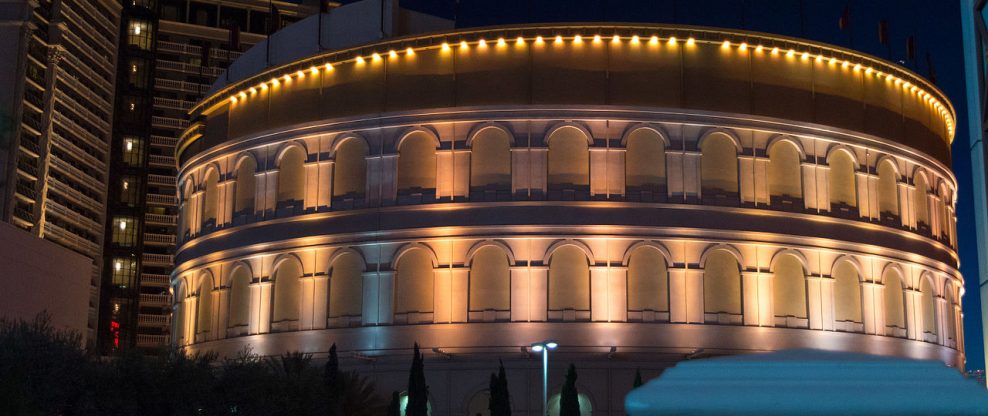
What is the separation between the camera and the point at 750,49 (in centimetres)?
5444

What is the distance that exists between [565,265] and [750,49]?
11544 millimetres

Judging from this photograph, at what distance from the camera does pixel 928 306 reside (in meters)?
57.7

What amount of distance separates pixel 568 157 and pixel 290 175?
1200cm

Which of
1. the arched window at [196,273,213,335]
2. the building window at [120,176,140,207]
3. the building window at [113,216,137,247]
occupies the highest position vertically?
the building window at [120,176,140,207]

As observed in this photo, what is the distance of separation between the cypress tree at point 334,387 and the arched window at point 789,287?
1804 cm

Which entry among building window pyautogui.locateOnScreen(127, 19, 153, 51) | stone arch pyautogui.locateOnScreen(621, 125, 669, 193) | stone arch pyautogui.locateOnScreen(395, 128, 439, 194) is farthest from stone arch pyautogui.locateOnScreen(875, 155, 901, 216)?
building window pyautogui.locateOnScreen(127, 19, 153, 51)

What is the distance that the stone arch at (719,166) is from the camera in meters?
52.7

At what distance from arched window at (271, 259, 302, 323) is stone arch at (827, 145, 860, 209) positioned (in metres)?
21.4

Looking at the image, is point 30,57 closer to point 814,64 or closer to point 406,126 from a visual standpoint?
point 406,126

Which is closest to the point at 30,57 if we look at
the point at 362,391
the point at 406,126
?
the point at 406,126

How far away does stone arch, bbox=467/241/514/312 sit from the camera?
51469 millimetres

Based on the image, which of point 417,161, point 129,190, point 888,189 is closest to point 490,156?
point 417,161

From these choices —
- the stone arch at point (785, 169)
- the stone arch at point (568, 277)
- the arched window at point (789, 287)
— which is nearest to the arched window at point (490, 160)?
the stone arch at point (568, 277)

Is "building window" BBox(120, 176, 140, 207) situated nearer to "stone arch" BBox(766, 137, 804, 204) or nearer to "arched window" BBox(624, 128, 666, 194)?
"arched window" BBox(624, 128, 666, 194)
